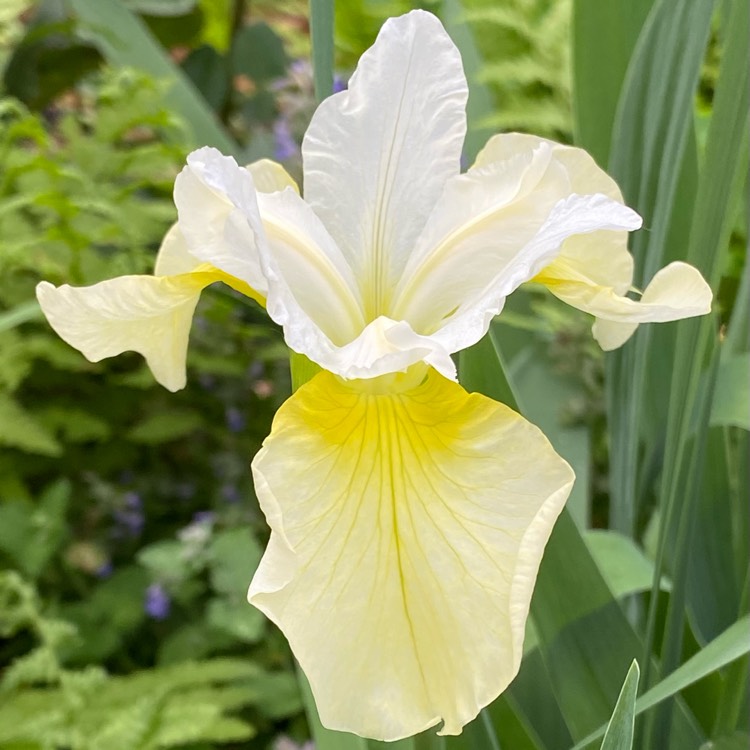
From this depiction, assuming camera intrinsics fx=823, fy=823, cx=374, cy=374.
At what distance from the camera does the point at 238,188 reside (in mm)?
256

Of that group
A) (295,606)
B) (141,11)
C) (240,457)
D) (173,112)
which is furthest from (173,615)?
(141,11)

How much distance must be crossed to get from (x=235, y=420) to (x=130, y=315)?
→ 61 centimetres

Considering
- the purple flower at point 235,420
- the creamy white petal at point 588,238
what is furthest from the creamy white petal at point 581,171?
the purple flower at point 235,420

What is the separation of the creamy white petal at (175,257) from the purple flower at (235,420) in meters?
0.58

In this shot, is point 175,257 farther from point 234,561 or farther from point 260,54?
point 260,54

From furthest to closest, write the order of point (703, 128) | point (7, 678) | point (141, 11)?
point (141, 11) < point (703, 128) < point (7, 678)

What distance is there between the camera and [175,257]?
0.34 metres

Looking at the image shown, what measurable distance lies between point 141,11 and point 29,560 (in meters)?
0.77

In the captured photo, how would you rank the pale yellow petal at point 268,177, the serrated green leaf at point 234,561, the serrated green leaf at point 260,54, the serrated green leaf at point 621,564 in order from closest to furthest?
the pale yellow petal at point 268,177, the serrated green leaf at point 621,564, the serrated green leaf at point 234,561, the serrated green leaf at point 260,54

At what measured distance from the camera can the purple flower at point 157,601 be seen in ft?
2.50

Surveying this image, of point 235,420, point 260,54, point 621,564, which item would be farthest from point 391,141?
point 260,54

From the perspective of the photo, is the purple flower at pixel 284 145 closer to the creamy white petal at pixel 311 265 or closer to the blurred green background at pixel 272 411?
the blurred green background at pixel 272 411

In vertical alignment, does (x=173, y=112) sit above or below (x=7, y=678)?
above

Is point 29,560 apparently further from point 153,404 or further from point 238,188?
point 238,188
